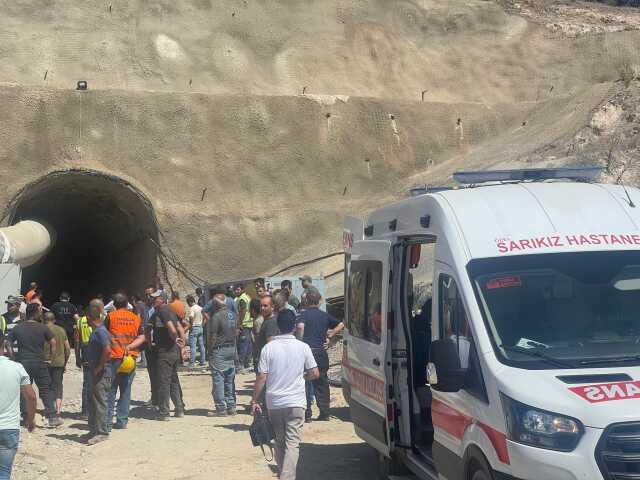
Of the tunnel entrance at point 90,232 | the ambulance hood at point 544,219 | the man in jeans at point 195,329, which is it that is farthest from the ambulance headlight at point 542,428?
the tunnel entrance at point 90,232

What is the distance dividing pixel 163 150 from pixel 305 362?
2335cm

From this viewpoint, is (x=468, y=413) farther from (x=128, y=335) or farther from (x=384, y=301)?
(x=128, y=335)

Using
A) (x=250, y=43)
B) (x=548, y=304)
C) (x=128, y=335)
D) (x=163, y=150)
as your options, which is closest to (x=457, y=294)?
(x=548, y=304)

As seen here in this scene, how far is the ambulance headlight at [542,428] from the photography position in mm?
5539

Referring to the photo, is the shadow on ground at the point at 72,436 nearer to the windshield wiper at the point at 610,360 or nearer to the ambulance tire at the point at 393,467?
the ambulance tire at the point at 393,467

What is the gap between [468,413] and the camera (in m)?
6.39

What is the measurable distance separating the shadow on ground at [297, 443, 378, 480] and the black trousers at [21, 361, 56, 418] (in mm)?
3833

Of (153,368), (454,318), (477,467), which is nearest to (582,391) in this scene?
(477,467)

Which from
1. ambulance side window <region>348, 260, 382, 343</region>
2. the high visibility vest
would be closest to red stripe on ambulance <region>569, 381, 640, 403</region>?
ambulance side window <region>348, 260, 382, 343</region>

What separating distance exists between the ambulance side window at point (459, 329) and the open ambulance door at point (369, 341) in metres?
1.46

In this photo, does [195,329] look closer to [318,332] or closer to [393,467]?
[318,332]

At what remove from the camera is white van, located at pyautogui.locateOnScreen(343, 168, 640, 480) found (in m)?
5.58

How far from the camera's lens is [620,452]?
216 inches

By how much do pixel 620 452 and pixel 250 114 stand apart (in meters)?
27.4
